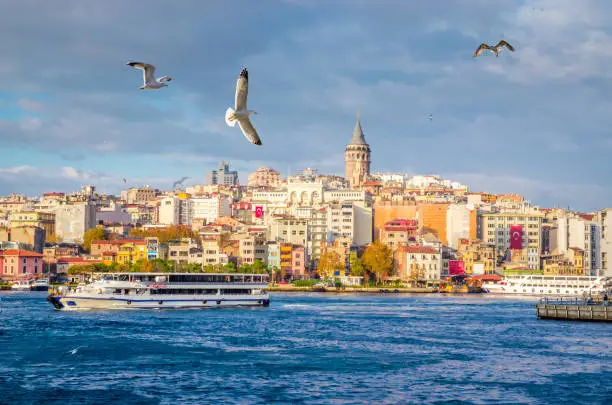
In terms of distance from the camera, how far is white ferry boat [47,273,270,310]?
45719mm

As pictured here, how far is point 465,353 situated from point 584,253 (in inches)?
2907

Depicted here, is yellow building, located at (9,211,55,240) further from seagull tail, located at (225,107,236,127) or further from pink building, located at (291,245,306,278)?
seagull tail, located at (225,107,236,127)

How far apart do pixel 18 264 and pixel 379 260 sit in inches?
1166

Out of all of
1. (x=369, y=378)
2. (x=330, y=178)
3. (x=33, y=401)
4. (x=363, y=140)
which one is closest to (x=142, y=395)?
(x=33, y=401)

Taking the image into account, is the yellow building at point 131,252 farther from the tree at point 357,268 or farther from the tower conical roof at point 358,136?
the tower conical roof at point 358,136

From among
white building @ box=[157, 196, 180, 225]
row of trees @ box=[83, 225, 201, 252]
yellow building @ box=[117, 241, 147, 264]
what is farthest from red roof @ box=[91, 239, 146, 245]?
white building @ box=[157, 196, 180, 225]

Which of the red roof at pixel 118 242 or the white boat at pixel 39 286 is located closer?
the white boat at pixel 39 286

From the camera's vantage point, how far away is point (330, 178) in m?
146

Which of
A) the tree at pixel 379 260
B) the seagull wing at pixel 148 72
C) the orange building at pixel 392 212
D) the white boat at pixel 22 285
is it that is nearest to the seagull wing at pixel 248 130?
the seagull wing at pixel 148 72

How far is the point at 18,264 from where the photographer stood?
85.5 meters

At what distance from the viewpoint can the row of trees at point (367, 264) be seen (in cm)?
8500

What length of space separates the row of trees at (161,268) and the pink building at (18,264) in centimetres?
440

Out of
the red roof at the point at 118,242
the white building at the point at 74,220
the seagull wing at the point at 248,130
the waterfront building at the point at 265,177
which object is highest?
the waterfront building at the point at 265,177

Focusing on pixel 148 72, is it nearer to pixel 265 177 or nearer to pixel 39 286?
pixel 39 286
